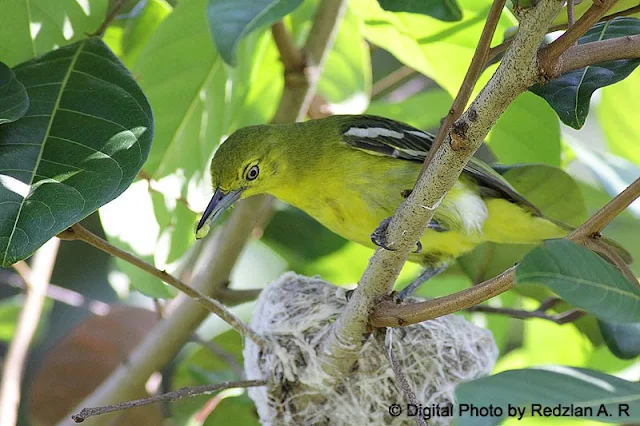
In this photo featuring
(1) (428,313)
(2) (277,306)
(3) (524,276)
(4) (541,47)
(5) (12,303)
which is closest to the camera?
(3) (524,276)

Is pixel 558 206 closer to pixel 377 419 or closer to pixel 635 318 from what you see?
pixel 377 419

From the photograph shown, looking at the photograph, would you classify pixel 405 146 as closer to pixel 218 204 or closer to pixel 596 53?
pixel 218 204

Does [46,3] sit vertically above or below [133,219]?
above

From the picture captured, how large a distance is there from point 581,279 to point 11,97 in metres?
1.48

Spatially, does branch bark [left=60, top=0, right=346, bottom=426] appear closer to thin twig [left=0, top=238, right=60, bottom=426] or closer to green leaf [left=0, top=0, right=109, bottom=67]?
thin twig [left=0, top=238, right=60, bottom=426]

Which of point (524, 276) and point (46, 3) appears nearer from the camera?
point (524, 276)

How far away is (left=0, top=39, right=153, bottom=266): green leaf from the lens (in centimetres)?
170

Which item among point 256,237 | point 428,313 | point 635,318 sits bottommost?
point 635,318

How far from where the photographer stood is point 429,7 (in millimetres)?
1926

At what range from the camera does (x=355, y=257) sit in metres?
3.66

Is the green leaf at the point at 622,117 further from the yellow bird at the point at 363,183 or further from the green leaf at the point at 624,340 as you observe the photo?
Answer: the green leaf at the point at 624,340

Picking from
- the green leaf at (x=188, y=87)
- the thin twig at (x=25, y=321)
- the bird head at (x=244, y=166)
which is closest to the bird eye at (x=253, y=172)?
the bird head at (x=244, y=166)

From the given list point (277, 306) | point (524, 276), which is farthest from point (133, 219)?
point (524, 276)

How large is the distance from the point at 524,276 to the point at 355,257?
2.41 meters
